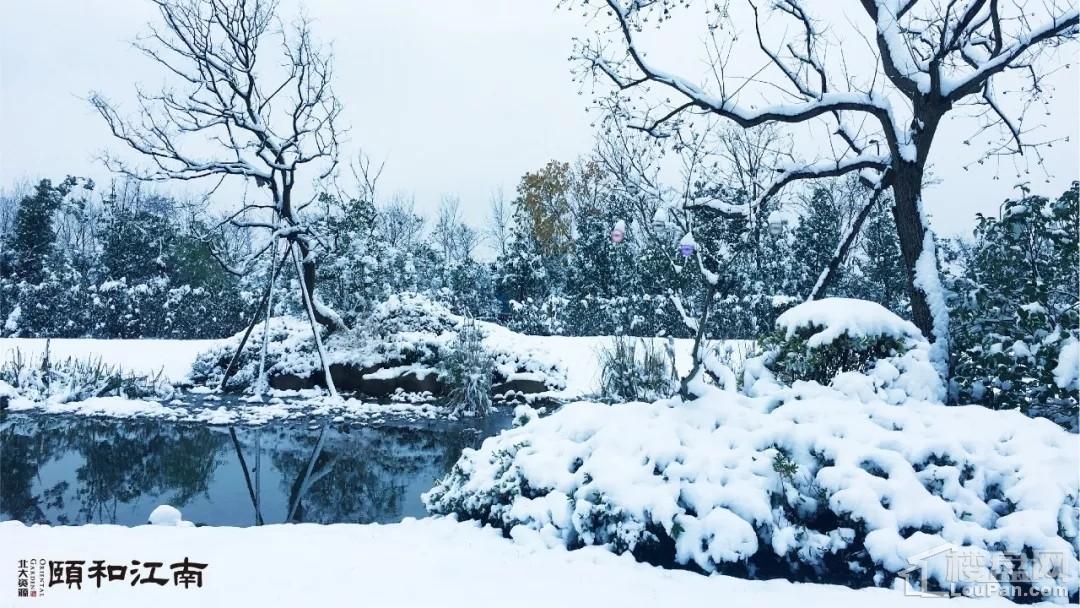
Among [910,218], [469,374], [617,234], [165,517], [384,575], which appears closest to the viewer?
[384,575]

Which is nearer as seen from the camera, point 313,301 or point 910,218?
point 910,218

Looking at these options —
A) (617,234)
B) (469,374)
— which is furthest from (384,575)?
(617,234)

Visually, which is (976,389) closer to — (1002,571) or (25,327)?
(1002,571)

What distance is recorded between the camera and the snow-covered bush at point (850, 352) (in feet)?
15.4

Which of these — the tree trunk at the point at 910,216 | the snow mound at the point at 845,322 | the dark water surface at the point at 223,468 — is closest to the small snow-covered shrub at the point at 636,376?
the dark water surface at the point at 223,468

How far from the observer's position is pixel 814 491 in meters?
3.60

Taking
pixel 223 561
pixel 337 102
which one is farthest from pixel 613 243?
pixel 223 561

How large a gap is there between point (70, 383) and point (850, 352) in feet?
36.2

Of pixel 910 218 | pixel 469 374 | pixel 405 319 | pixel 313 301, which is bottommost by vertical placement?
pixel 469 374

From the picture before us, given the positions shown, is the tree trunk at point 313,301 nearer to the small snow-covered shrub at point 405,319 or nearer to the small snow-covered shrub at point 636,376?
the small snow-covered shrub at point 405,319

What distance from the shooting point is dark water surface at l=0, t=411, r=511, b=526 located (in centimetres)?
535

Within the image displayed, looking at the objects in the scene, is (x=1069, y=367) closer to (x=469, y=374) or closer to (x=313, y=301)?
(x=469, y=374)

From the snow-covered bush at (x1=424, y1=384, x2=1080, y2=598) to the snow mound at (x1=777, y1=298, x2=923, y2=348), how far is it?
66 centimetres

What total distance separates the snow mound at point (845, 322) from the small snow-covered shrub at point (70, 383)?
9.47 meters
